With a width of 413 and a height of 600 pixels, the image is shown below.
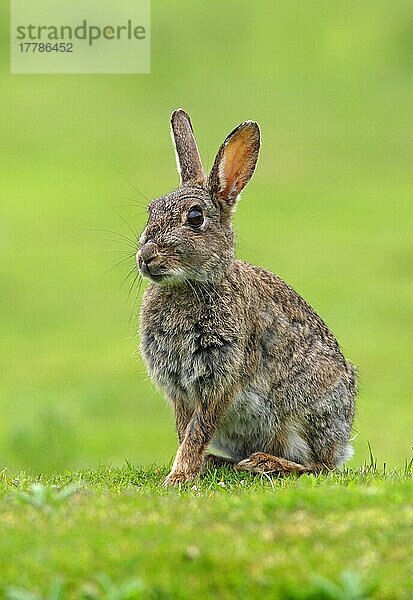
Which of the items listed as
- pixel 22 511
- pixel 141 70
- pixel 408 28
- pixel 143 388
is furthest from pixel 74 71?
pixel 22 511

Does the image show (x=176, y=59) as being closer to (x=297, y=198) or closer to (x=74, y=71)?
(x=74, y=71)

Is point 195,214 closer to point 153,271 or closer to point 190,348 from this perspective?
point 153,271

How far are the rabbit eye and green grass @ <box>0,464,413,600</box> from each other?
2.24 meters

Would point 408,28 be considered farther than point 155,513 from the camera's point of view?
→ Yes

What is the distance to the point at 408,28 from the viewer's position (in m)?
36.5

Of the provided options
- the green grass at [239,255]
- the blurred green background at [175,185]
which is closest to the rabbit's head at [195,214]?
the green grass at [239,255]

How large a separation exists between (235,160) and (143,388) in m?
10.9

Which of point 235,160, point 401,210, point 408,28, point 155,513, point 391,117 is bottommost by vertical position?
point 155,513

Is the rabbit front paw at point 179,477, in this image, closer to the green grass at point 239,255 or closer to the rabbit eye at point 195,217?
the green grass at point 239,255

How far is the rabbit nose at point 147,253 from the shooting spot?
891cm

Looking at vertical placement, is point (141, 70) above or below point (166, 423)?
above

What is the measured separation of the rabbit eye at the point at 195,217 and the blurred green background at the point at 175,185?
11.9 ft

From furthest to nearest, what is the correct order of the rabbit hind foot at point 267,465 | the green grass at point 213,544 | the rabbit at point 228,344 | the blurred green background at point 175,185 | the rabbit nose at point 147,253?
the blurred green background at point 175,185 → the rabbit hind foot at point 267,465 → the rabbit at point 228,344 → the rabbit nose at point 147,253 → the green grass at point 213,544

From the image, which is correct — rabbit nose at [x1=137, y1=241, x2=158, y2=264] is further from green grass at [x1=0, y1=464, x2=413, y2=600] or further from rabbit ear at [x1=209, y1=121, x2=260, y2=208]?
green grass at [x1=0, y1=464, x2=413, y2=600]
